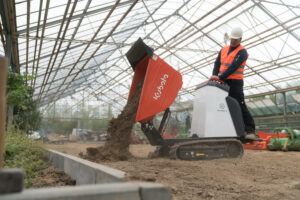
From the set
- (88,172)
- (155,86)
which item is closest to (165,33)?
(155,86)

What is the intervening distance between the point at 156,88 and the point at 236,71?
5.80ft

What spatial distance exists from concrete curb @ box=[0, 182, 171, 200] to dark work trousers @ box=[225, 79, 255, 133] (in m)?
4.01

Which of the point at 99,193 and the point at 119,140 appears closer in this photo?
the point at 99,193

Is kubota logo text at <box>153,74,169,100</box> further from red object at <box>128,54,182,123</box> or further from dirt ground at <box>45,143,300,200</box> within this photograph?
dirt ground at <box>45,143,300,200</box>

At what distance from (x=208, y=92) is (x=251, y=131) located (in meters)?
1.22

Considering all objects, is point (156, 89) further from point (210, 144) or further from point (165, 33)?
point (165, 33)

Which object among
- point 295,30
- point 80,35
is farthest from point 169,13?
point 295,30

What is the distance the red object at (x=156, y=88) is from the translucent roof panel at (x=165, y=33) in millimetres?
4473

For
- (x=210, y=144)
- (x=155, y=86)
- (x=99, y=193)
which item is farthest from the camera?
(x=210, y=144)

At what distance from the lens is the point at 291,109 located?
54.7ft

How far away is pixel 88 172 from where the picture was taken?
8.19 ft

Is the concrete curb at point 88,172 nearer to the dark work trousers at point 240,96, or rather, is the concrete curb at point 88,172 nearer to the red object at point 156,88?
the red object at point 156,88

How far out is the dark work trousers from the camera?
5.07 meters

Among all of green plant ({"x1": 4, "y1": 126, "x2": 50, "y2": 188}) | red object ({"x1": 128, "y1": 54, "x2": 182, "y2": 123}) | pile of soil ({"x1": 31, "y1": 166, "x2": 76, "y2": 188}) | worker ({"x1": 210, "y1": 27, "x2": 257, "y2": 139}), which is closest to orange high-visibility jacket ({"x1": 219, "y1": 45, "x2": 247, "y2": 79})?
worker ({"x1": 210, "y1": 27, "x2": 257, "y2": 139})
